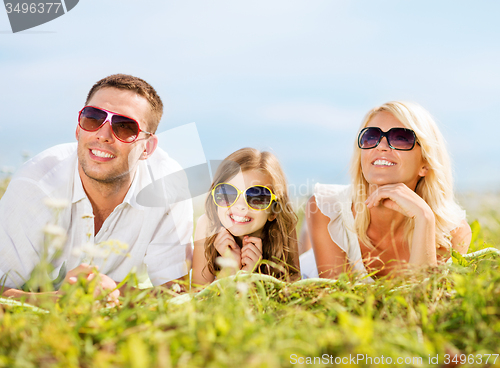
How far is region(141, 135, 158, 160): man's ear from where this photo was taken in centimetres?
382

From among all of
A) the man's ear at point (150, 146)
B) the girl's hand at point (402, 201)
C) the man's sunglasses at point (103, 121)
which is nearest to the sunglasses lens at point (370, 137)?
the girl's hand at point (402, 201)

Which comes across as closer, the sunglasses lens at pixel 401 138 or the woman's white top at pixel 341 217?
the sunglasses lens at pixel 401 138

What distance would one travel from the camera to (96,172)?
138 inches

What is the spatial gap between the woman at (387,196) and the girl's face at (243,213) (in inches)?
24.9

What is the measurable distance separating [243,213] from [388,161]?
52.3 inches

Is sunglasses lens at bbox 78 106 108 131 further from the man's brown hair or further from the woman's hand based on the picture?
the woman's hand

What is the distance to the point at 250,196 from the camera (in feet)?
11.2

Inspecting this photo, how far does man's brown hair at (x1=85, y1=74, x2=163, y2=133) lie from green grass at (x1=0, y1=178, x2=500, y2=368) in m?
2.29

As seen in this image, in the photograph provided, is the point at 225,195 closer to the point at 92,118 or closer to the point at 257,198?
the point at 257,198

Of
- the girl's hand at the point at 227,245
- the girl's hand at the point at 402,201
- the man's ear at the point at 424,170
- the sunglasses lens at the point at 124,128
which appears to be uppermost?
the sunglasses lens at the point at 124,128

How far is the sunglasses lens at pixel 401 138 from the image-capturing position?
11.1 ft

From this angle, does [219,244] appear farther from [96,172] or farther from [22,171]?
[22,171]

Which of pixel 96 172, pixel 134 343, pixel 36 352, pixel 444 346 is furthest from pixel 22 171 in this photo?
pixel 444 346

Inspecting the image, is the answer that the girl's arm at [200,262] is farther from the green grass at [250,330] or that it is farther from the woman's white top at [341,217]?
the green grass at [250,330]
